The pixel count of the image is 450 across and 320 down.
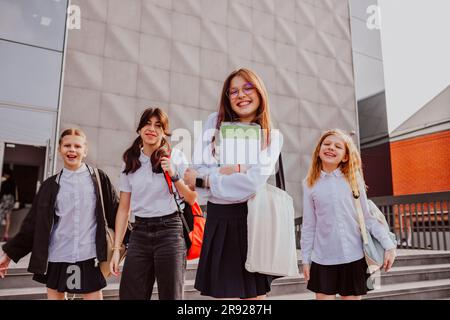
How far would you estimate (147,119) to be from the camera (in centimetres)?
165

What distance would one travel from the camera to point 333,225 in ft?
5.28

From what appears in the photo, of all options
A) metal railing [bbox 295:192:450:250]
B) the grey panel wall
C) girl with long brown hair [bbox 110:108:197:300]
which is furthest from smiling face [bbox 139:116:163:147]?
metal railing [bbox 295:192:450:250]

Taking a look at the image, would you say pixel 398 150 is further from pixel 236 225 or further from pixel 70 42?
pixel 70 42

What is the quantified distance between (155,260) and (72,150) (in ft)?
2.22

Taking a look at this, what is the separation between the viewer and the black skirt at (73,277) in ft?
5.20

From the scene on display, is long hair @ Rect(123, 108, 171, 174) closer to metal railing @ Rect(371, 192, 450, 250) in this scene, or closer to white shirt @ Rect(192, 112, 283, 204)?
white shirt @ Rect(192, 112, 283, 204)

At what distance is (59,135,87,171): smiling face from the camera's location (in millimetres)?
1691

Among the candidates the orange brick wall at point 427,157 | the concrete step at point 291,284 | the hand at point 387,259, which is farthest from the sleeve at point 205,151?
the orange brick wall at point 427,157

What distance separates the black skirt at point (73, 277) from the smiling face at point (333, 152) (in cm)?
121

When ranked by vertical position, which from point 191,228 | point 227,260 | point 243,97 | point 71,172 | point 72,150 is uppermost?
point 243,97

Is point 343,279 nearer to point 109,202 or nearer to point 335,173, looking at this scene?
point 335,173

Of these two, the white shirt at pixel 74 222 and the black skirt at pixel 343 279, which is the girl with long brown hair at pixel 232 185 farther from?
the white shirt at pixel 74 222

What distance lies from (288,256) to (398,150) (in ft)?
8.39

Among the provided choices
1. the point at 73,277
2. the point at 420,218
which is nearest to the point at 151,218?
the point at 73,277
